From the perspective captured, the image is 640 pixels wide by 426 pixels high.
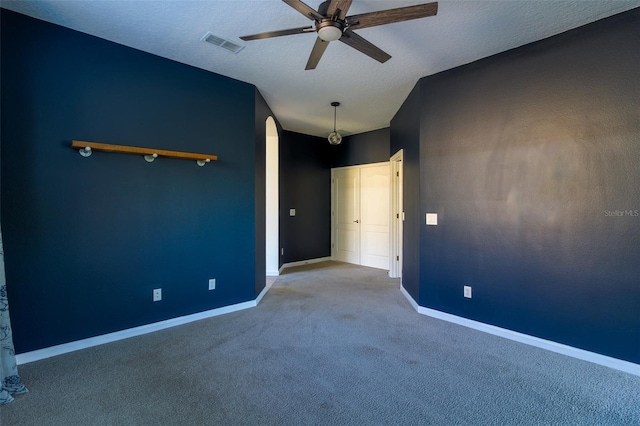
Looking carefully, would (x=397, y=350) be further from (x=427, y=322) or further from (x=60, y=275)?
(x=60, y=275)

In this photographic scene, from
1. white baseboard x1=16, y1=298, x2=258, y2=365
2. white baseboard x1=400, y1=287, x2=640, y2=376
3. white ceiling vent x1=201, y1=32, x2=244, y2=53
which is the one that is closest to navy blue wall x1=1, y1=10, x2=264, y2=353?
white baseboard x1=16, y1=298, x2=258, y2=365

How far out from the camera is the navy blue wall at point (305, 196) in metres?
5.87

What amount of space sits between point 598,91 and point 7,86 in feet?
15.3

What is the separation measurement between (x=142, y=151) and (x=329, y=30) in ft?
6.60

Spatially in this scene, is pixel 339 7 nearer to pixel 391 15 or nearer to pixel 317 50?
pixel 391 15

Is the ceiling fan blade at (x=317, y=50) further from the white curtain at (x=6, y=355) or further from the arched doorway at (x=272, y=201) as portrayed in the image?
the arched doorway at (x=272, y=201)

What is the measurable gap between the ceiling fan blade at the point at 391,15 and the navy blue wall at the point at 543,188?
1.59 meters

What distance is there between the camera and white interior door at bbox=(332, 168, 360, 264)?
629 centimetres

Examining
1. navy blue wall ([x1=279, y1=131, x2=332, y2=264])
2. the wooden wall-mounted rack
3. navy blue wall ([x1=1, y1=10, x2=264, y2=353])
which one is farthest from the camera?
Answer: navy blue wall ([x1=279, y1=131, x2=332, y2=264])

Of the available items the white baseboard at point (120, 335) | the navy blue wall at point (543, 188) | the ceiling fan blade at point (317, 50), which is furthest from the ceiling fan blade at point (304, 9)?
the white baseboard at point (120, 335)

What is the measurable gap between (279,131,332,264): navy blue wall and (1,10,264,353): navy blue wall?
87.9 inches

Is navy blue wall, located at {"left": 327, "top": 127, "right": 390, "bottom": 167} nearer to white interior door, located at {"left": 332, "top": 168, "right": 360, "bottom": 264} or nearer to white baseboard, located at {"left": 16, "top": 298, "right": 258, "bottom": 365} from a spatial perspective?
white interior door, located at {"left": 332, "top": 168, "right": 360, "bottom": 264}

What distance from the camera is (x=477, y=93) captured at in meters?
3.08

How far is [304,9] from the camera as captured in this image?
181cm
